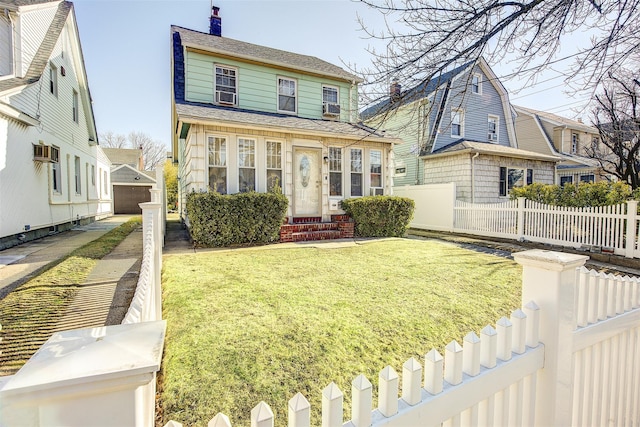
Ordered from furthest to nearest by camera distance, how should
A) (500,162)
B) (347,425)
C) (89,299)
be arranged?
(500,162)
(89,299)
(347,425)

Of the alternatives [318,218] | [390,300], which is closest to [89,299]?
[390,300]

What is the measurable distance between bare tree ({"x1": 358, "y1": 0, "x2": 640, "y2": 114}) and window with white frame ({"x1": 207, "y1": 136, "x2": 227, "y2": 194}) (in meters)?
6.82

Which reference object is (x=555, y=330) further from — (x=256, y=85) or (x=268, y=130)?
(x=256, y=85)

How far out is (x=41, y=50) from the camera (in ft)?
31.4

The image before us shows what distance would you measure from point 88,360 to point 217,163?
935 centimetres

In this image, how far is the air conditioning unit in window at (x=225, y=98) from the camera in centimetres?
1118

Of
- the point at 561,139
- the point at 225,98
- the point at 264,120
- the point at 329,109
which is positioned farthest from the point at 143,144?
the point at 561,139

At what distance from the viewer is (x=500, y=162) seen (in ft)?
48.8

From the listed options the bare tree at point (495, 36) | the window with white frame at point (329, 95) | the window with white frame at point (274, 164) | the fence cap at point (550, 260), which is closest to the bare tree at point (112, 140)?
the window with white frame at point (329, 95)

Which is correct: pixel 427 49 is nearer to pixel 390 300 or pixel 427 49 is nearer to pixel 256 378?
pixel 390 300

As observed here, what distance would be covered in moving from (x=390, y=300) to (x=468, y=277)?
2110 mm

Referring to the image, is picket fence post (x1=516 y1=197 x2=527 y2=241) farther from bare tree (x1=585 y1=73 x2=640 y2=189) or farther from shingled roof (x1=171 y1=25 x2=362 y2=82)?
shingled roof (x1=171 y1=25 x2=362 y2=82)

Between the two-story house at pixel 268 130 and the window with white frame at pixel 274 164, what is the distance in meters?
0.03

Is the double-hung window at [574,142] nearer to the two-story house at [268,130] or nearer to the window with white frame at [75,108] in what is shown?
the two-story house at [268,130]
